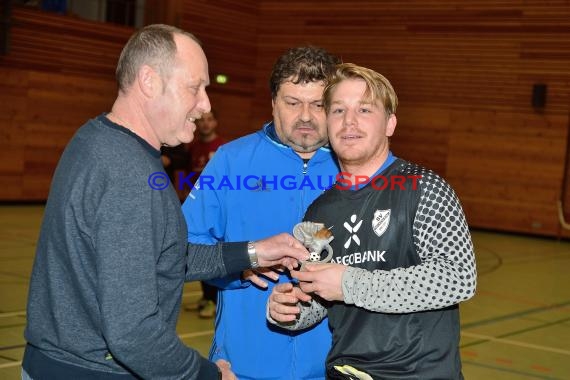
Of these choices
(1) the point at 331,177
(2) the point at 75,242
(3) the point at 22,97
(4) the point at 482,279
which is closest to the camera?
(2) the point at 75,242

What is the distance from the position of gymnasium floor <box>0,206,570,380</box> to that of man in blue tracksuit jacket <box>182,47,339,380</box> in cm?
262

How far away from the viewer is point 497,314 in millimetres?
8188

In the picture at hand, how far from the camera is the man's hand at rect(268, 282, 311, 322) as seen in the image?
2.67 m

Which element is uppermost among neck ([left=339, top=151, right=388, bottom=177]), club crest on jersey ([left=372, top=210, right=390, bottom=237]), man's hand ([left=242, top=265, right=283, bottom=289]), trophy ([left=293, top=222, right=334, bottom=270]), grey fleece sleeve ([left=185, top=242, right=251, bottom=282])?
neck ([left=339, top=151, right=388, bottom=177])

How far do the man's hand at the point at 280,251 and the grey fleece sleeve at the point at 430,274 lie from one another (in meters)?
0.36

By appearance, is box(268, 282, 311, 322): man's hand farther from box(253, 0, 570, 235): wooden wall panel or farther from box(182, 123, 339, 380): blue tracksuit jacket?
box(253, 0, 570, 235): wooden wall panel

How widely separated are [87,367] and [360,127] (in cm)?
118

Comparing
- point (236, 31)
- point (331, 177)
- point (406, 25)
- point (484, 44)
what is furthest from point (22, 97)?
point (331, 177)

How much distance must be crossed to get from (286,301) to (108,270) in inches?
34.7

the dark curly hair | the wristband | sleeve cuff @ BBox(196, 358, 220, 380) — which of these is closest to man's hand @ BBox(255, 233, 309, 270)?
the wristband

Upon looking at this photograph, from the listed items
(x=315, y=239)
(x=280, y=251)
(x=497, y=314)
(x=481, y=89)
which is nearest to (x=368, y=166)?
(x=315, y=239)

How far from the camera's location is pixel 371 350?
244 centimetres

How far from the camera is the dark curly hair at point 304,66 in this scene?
3.27 metres

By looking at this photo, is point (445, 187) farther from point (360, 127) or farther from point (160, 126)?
point (160, 126)
